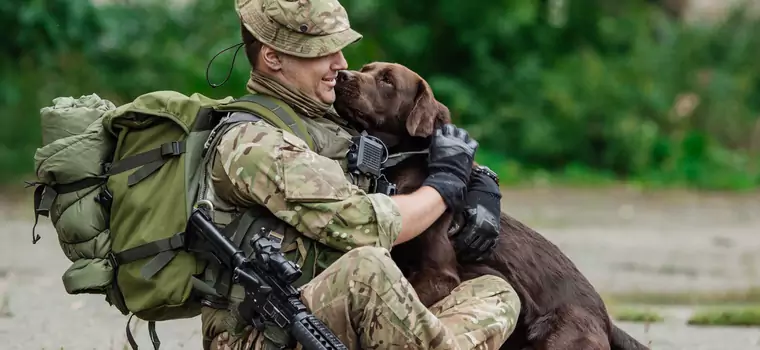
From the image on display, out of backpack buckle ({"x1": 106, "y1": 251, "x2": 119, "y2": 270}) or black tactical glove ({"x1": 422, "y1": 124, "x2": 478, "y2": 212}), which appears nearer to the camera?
backpack buckle ({"x1": 106, "y1": 251, "x2": 119, "y2": 270})

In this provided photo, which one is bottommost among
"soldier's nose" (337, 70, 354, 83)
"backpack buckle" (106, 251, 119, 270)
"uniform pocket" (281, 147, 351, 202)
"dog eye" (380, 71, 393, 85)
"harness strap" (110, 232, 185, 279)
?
"backpack buckle" (106, 251, 119, 270)

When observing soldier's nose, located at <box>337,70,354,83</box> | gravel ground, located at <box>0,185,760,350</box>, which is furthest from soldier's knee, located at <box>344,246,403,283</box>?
gravel ground, located at <box>0,185,760,350</box>

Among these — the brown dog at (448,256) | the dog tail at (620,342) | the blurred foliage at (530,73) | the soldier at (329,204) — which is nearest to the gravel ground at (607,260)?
the blurred foliage at (530,73)

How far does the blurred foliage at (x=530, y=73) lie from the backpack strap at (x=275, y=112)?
23.6ft

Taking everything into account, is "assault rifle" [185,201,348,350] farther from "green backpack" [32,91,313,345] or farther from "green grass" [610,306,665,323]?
"green grass" [610,306,665,323]

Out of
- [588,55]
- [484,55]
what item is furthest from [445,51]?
[588,55]

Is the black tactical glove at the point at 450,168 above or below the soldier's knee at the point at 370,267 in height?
above

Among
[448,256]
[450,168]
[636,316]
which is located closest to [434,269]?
[448,256]

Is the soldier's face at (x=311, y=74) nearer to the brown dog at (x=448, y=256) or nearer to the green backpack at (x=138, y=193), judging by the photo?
the green backpack at (x=138, y=193)

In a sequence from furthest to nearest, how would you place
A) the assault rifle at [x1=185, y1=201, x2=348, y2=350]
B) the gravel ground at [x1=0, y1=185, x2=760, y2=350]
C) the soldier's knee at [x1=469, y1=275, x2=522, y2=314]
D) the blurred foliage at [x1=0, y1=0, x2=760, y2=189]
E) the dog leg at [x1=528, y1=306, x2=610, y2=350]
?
the blurred foliage at [x1=0, y1=0, x2=760, y2=189] → the gravel ground at [x1=0, y1=185, x2=760, y2=350] → the dog leg at [x1=528, y1=306, x2=610, y2=350] → the soldier's knee at [x1=469, y1=275, x2=522, y2=314] → the assault rifle at [x1=185, y1=201, x2=348, y2=350]

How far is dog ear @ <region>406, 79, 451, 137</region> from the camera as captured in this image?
179 inches

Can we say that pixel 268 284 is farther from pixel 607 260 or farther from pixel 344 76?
pixel 607 260

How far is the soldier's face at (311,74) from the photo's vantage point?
4137mm

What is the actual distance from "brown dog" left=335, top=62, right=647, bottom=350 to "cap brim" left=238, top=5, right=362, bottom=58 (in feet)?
1.46
